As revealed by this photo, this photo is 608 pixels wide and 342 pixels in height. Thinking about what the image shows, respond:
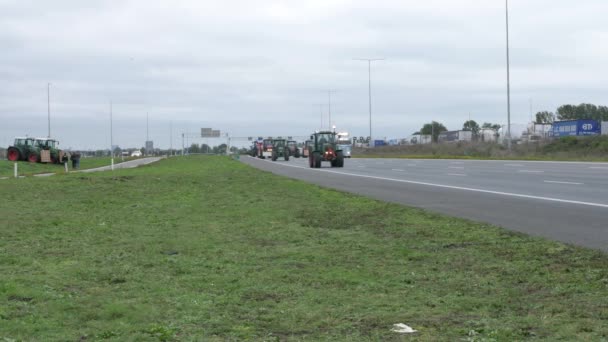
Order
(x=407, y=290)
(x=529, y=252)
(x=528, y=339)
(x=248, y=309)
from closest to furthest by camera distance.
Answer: (x=528, y=339) < (x=248, y=309) < (x=407, y=290) < (x=529, y=252)

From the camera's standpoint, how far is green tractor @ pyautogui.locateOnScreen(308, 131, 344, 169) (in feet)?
175

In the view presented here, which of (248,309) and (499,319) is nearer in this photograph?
(499,319)

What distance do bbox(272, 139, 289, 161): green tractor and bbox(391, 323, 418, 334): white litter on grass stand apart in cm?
7924

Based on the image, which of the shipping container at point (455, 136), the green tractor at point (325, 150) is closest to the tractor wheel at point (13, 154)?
the green tractor at point (325, 150)

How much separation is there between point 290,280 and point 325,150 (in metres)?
44.4

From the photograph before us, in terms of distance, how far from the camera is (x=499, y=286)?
28.0 feet

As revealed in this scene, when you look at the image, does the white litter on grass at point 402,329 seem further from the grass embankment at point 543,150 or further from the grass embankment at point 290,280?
the grass embankment at point 543,150

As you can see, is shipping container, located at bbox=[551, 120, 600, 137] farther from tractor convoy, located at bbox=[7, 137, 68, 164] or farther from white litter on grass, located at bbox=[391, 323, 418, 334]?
white litter on grass, located at bbox=[391, 323, 418, 334]

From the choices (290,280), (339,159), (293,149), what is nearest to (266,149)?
(293,149)

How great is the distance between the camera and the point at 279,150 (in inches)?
3413

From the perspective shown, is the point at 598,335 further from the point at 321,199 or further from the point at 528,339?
the point at 321,199

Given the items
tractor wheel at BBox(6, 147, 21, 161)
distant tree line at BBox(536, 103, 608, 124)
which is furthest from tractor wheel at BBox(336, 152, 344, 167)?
distant tree line at BBox(536, 103, 608, 124)

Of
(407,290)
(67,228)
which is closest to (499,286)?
(407,290)

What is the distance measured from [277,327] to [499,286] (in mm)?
2896
